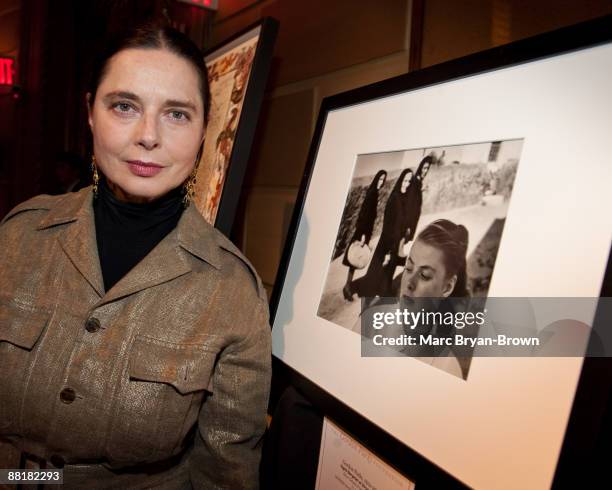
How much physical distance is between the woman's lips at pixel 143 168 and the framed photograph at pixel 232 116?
10.0 inches

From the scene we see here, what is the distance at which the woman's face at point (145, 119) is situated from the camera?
0.96 meters

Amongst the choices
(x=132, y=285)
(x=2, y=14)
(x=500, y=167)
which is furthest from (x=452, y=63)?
(x=2, y=14)

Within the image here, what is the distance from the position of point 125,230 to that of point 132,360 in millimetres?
309

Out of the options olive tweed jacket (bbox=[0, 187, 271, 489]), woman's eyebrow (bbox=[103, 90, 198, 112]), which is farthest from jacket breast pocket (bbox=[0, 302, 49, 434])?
woman's eyebrow (bbox=[103, 90, 198, 112])

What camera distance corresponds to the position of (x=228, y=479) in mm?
996

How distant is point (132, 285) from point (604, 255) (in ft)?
2.79

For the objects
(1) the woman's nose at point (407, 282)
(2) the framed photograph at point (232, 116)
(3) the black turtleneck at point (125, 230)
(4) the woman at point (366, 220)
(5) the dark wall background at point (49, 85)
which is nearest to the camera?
(1) the woman's nose at point (407, 282)

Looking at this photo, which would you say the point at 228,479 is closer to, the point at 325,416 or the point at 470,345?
the point at 325,416

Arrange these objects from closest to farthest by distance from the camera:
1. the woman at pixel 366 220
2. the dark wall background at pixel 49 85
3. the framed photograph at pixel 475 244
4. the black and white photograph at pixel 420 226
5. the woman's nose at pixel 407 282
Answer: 1. the framed photograph at pixel 475 244
2. the black and white photograph at pixel 420 226
3. the woman's nose at pixel 407 282
4. the woman at pixel 366 220
5. the dark wall background at pixel 49 85

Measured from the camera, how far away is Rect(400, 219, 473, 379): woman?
2.25ft

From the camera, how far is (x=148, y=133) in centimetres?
95

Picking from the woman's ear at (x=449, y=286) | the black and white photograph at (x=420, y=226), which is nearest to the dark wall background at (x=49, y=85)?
the black and white photograph at (x=420, y=226)

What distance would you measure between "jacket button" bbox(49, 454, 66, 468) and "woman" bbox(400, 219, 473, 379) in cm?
76

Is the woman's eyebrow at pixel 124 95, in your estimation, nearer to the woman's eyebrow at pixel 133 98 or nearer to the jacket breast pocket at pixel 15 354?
the woman's eyebrow at pixel 133 98
